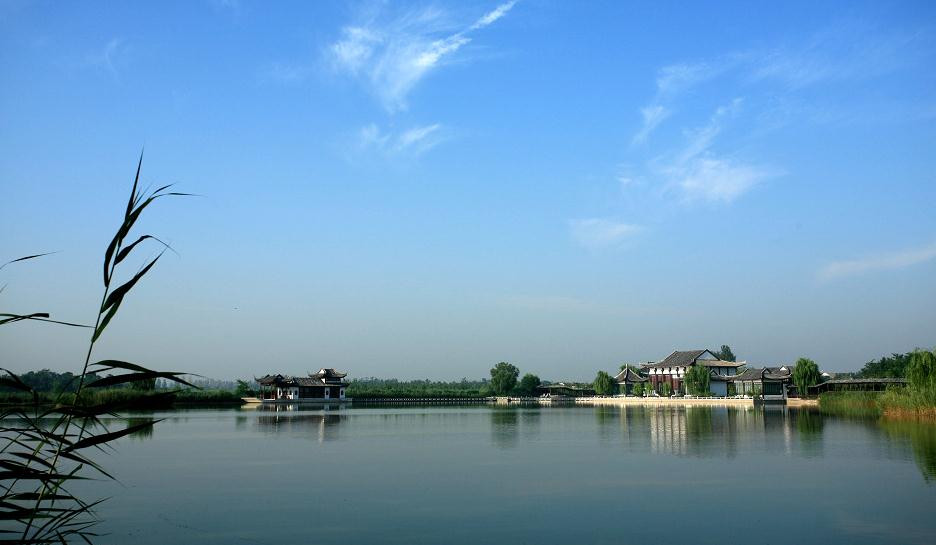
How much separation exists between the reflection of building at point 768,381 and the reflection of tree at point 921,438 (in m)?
32.4

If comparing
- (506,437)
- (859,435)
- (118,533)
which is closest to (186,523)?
(118,533)

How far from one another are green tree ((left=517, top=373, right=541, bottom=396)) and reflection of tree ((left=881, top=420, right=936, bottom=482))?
62.6 m

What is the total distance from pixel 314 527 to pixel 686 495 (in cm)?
752

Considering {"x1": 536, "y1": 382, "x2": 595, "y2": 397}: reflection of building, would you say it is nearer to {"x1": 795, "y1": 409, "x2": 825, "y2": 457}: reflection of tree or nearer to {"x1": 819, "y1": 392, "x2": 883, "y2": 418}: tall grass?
{"x1": 819, "y1": 392, "x2": 883, "y2": 418}: tall grass

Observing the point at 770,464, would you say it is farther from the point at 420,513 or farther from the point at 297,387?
the point at 297,387

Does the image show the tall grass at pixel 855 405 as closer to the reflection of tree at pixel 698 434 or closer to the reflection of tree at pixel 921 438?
the reflection of tree at pixel 921 438

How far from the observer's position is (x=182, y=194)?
3.51 meters

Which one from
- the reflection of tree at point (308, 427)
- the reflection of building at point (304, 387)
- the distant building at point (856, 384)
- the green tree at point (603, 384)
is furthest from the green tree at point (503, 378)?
the reflection of tree at point (308, 427)

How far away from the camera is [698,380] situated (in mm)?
66312

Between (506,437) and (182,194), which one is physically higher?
(182,194)

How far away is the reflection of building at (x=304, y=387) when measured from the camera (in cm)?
7038

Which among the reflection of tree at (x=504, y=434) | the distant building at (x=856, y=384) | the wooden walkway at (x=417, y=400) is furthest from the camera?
the wooden walkway at (x=417, y=400)

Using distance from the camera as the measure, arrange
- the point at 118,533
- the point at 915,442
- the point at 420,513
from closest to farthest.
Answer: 1. the point at 118,533
2. the point at 420,513
3. the point at 915,442

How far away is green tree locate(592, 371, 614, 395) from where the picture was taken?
8138cm
